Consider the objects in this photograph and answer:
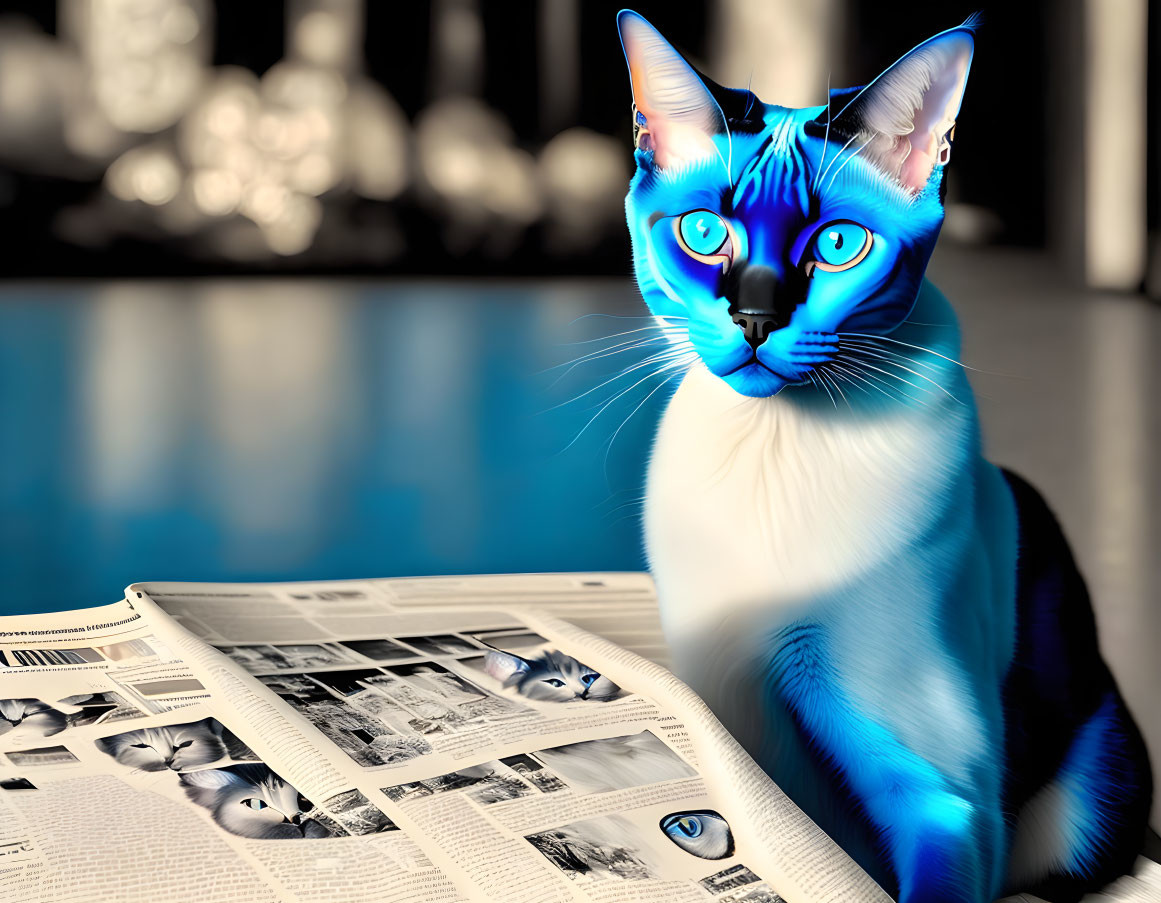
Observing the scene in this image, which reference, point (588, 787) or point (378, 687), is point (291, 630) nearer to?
point (378, 687)

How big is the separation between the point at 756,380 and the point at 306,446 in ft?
4.27

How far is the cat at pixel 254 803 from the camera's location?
0.59 m

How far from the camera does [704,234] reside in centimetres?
65

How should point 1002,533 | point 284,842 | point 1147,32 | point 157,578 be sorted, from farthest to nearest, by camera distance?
point 1147,32, point 157,578, point 1002,533, point 284,842

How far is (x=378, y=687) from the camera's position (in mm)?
764

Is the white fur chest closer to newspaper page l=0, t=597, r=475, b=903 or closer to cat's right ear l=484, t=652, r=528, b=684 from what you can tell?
cat's right ear l=484, t=652, r=528, b=684

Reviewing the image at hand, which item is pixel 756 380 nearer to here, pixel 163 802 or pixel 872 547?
pixel 872 547

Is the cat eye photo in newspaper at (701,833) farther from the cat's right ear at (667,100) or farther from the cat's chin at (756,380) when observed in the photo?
the cat's right ear at (667,100)

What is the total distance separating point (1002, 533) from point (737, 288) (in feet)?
0.73

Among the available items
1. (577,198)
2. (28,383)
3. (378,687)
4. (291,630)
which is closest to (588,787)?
(378,687)

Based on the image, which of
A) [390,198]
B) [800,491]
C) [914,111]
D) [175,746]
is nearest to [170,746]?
[175,746]

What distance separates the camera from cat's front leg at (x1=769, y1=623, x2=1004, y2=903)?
635mm

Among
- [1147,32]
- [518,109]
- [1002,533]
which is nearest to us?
[1002,533]

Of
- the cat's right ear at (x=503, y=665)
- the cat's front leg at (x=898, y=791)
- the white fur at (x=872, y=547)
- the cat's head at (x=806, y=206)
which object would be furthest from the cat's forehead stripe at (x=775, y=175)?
the cat's right ear at (x=503, y=665)
